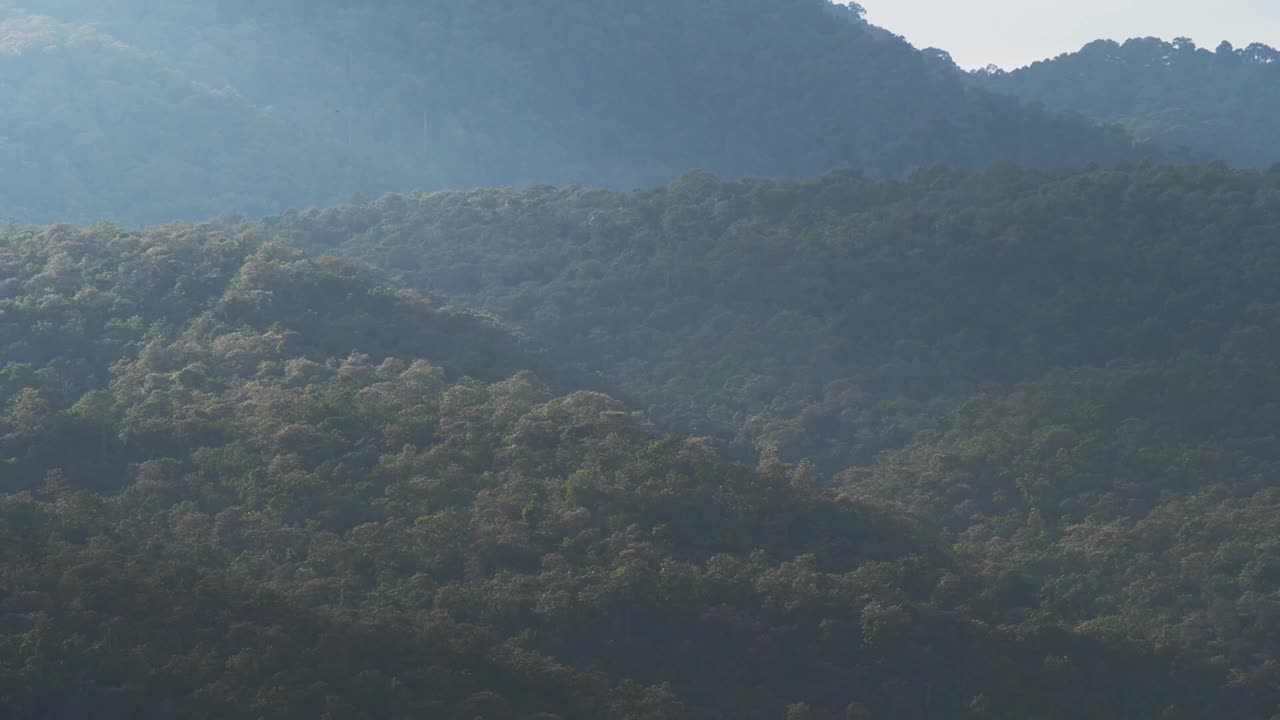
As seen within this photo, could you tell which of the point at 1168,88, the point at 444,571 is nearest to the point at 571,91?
the point at 1168,88

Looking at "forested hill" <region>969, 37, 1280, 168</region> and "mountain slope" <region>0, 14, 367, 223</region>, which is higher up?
"forested hill" <region>969, 37, 1280, 168</region>

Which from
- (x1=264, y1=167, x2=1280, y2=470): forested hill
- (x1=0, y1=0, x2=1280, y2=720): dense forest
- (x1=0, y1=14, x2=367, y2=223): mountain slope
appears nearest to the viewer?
(x1=0, y1=0, x2=1280, y2=720): dense forest

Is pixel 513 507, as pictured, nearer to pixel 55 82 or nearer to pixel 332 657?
pixel 332 657

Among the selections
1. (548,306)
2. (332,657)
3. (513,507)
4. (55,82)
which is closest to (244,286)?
(548,306)

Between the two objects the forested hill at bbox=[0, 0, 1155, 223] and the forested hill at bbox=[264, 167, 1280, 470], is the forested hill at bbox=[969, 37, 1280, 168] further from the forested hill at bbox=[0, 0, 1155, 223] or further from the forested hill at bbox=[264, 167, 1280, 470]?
the forested hill at bbox=[264, 167, 1280, 470]

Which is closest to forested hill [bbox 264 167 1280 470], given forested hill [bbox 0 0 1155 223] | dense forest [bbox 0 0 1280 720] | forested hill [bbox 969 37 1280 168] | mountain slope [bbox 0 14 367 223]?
dense forest [bbox 0 0 1280 720]

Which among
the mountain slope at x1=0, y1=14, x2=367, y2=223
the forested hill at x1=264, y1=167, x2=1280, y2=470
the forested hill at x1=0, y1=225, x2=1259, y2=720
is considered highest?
the mountain slope at x1=0, y1=14, x2=367, y2=223

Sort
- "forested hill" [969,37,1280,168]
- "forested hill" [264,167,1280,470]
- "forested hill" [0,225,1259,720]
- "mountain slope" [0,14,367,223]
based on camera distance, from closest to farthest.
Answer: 1. "forested hill" [0,225,1259,720]
2. "forested hill" [264,167,1280,470]
3. "mountain slope" [0,14,367,223]
4. "forested hill" [969,37,1280,168]
